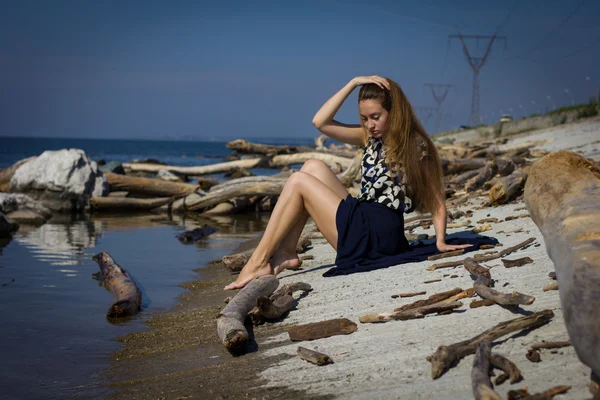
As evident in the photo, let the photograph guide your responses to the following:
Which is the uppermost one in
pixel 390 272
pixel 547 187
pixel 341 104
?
pixel 341 104

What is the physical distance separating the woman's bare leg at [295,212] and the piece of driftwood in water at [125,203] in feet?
29.7

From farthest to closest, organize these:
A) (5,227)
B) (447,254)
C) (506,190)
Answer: (5,227)
(506,190)
(447,254)

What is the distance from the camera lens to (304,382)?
10.5 feet

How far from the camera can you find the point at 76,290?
6434 millimetres

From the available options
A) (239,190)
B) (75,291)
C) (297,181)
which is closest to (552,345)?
(297,181)

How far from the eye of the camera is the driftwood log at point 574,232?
237 centimetres

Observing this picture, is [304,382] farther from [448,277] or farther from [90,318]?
[90,318]

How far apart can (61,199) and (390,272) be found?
10850 millimetres

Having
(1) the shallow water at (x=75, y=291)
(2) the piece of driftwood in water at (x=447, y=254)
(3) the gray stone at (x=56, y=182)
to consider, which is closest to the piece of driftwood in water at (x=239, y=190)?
(1) the shallow water at (x=75, y=291)

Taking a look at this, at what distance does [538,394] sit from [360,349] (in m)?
1.17

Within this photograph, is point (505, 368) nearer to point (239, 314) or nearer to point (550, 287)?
point (550, 287)

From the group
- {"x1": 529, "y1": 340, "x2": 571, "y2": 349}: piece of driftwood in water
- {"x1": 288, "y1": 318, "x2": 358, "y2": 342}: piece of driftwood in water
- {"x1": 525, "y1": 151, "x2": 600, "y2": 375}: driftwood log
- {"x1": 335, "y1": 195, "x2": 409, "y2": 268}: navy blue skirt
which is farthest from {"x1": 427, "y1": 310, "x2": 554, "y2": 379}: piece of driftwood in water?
{"x1": 335, "y1": 195, "x2": 409, "y2": 268}: navy blue skirt

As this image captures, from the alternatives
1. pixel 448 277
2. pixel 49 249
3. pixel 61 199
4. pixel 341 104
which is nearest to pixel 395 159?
pixel 341 104

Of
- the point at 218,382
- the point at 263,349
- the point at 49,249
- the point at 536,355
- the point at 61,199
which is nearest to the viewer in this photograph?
the point at 536,355
